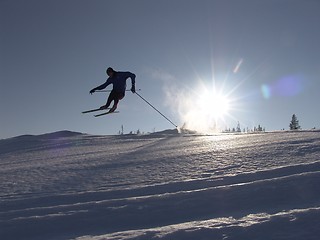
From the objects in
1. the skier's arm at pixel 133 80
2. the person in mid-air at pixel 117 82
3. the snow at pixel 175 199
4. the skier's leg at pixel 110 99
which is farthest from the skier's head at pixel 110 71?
the snow at pixel 175 199

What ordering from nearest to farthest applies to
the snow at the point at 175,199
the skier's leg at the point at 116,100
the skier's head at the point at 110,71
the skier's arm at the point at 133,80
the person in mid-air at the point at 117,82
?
the snow at the point at 175,199, the skier's head at the point at 110,71, the person in mid-air at the point at 117,82, the skier's arm at the point at 133,80, the skier's leg at the point at 116,100

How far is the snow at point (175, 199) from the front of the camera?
16.8 ft

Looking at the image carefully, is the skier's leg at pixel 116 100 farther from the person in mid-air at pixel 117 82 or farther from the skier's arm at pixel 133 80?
the skier's arm at pixel 133 80

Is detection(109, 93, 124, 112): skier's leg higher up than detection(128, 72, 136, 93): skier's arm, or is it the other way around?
detection(128, 72, 136, 93): skier's arm

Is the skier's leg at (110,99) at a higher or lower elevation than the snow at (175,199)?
higher

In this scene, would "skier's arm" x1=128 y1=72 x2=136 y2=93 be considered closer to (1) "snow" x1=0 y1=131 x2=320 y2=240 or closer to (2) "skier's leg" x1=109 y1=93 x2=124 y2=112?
(2) "skier's leg" x1=109 y1=93 x2=124 y2=112

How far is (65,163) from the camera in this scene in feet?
36.0

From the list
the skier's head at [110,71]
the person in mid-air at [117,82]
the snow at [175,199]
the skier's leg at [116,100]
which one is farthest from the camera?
the skier's leg at [116,100]

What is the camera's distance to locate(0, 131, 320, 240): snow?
513 centimetres

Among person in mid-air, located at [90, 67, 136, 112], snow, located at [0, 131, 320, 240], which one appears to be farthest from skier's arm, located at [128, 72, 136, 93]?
snow, located at [0, 131, 320, 240]

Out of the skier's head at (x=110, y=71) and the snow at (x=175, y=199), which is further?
the skier's head at (x=110, y=71)

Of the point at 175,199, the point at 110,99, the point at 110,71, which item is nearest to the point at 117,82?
the point at 110,71

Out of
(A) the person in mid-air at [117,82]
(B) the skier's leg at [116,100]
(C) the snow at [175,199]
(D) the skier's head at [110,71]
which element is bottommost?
(C) the snow at [175,199]

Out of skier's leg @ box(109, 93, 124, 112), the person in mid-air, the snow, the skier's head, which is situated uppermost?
the skier's head
